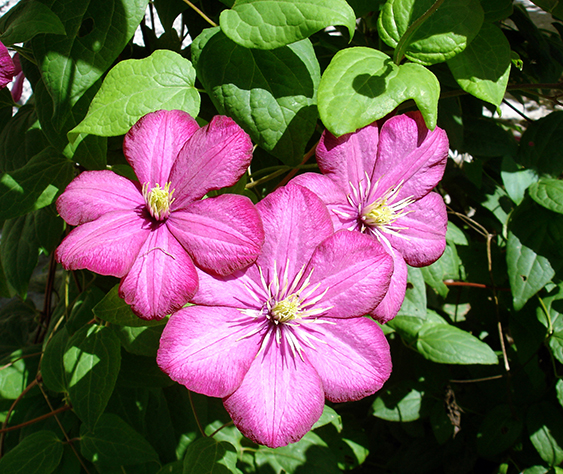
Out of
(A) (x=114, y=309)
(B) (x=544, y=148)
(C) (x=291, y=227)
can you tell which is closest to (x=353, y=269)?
(C) (x=291, y=227)

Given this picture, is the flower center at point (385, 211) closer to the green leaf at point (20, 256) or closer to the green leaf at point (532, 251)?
the green leaf at point (532, 251)

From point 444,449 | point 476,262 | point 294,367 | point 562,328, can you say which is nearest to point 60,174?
point 294,367

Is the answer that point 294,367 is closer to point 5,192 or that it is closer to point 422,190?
point 422,190

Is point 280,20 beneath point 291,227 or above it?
above

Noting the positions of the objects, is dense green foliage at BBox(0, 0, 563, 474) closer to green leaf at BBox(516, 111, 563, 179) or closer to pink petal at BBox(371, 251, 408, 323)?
green leaf at BBox(516, 111, 563, 179)

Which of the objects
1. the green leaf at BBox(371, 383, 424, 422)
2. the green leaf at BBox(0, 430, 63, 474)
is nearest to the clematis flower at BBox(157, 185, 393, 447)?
the green leaf at BBox(0, 430, 63, 474)

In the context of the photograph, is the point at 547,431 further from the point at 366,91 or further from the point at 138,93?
the point at 138,93
